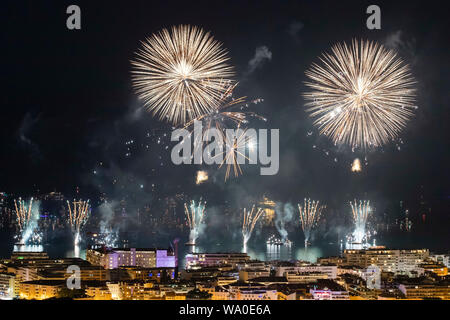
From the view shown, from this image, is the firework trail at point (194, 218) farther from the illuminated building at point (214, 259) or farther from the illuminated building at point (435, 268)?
the illuminated building at point (435, 268)

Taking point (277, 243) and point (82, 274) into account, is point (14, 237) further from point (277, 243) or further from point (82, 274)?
point (82, 274)

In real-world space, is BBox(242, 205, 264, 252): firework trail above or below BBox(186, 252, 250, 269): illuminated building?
above

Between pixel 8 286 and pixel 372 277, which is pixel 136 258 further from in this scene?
pixel 372 277

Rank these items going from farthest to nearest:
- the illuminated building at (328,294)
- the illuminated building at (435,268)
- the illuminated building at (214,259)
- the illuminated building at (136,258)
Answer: the illuminated building at (214,259)
the illuminated building at (136,258)
the illuminated building at (435,268)
the illuminated building at (328,294)

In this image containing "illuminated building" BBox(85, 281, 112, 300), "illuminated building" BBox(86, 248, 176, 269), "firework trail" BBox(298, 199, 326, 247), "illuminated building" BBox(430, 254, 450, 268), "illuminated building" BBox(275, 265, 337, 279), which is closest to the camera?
"illuminated building" BBox(85, 281, 112, 300)

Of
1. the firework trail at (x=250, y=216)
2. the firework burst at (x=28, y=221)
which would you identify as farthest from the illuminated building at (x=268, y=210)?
the firework burst at (x=28, y=221)

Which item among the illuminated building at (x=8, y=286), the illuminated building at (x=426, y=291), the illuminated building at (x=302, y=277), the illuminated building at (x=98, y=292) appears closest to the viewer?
the illuminated building at (x=98, y=292)

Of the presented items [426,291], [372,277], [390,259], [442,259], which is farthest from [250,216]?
[426,291]

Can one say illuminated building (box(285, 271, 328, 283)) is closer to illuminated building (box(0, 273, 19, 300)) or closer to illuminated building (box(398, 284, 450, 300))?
illuminated building (box(398, 284, 450, 300))

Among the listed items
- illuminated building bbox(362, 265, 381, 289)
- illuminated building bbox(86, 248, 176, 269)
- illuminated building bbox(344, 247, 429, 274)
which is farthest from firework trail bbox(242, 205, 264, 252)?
illuminated building bbox(362, 265, 381, 289)
